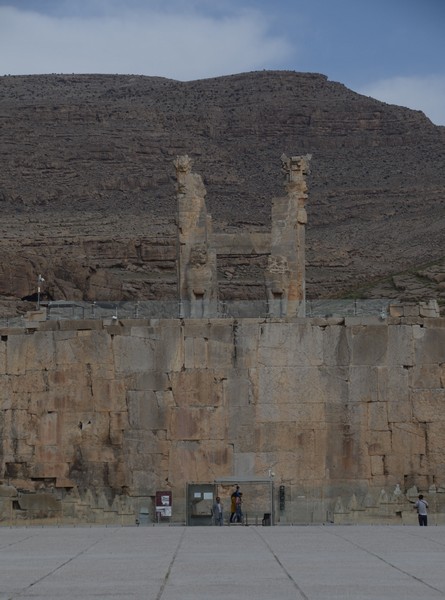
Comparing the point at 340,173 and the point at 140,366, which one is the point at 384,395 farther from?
the point at 340,173

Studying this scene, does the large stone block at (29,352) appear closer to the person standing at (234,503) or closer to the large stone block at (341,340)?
the large stone block at (341,340)

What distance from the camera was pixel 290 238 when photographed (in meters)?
50.8

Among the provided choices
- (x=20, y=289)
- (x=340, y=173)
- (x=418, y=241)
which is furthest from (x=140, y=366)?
(x=340, y=173)

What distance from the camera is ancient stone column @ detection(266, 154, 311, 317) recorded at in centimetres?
4991

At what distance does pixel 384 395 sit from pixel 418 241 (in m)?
96.8

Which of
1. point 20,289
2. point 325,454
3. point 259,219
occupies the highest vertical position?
point 259,219

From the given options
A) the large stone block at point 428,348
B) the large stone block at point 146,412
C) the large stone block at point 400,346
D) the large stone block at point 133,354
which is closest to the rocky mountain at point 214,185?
the large stone block at point 428,348

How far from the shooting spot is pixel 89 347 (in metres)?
49.0

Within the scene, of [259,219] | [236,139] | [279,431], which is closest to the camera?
[279,431]
